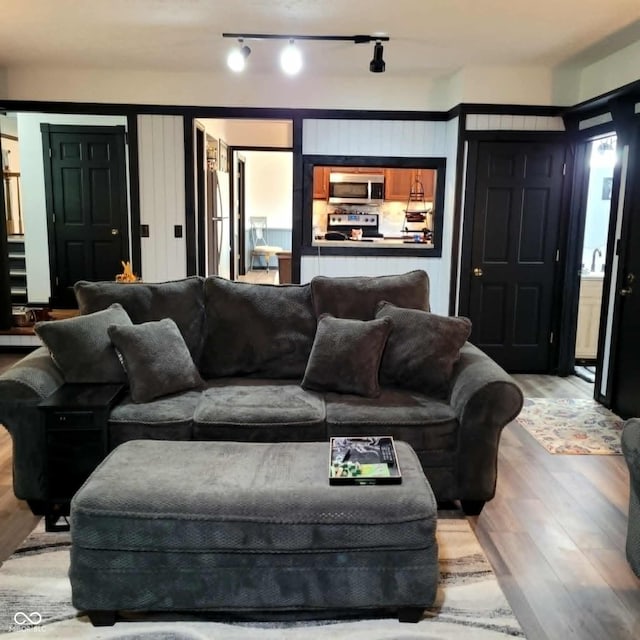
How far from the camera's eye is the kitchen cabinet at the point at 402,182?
9.12 m

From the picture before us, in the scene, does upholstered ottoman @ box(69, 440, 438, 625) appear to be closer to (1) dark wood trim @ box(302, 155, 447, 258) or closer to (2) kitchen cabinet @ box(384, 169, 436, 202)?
(1) dark wood trim @ box(302, 155, 447, 258)

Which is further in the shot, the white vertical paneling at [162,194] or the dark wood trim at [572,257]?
the white vertical paneling at [162,194]

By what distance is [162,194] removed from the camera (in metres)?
5.57

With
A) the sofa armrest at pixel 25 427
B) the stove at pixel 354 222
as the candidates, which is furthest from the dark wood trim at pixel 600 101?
the stove at pixel 354 222

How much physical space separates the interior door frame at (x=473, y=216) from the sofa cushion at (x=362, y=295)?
1.92m

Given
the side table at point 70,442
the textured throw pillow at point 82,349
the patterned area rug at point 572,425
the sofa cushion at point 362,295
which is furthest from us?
the patterned area rug at point 572,425

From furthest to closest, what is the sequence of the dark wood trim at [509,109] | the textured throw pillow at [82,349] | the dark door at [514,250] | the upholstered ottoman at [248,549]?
the dark door at [514,250] → the dark wood trim at [509,109] → the textured throw pillow at [82,349] → the upholstered ottoman at [248,549]

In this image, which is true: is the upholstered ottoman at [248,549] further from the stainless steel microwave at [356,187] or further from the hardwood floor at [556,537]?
the stainless steel microwave at [356,187]

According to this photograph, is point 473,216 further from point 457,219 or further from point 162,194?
point 162,194

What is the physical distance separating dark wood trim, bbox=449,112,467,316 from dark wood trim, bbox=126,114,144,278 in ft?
9.46

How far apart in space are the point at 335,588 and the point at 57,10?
3675 mm

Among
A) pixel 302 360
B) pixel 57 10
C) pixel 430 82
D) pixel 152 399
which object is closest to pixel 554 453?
pixel 302 360

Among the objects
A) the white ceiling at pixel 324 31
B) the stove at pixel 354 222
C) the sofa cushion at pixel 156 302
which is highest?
the white ceiling at pixel 324 31

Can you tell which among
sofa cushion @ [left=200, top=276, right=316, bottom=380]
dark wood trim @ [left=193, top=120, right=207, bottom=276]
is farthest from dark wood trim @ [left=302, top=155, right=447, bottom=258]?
sofa cushion @ [left=200, top=276, right=316, bottom=380]
